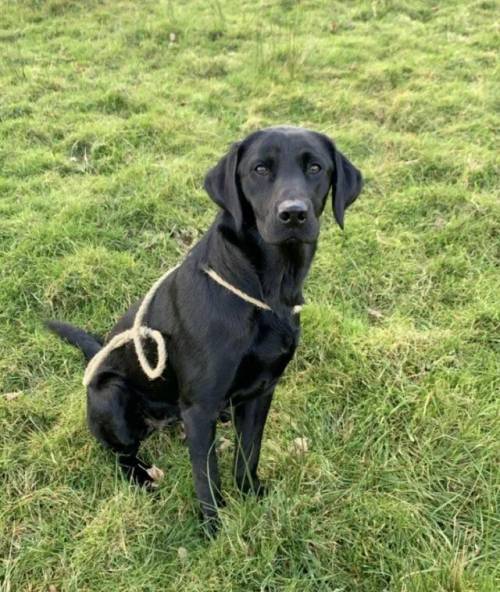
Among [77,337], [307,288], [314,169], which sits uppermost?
[314,169]

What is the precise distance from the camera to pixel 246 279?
2.12 meters

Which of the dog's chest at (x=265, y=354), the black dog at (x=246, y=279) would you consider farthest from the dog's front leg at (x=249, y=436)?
the dog's chest at (x=265, y=354)

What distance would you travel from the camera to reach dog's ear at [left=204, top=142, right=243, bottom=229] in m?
2.11

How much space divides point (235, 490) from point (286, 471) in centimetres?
22

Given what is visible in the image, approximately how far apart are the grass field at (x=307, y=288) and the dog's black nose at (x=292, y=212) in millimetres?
978

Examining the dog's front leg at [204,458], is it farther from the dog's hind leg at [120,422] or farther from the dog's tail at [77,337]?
the dog's tail at [77,337]

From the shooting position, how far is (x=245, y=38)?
6.63 meters

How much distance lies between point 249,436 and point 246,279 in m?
0.69

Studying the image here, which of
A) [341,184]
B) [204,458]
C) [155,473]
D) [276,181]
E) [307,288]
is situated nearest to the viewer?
[276,181]

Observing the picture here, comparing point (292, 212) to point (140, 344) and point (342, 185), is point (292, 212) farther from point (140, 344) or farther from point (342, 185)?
point (140, 344)

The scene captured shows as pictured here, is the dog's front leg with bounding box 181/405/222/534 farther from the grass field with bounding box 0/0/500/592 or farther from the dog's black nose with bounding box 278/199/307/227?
the dog's black nose with bounding box 278/199/307/227

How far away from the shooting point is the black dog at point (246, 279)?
6.82 ft

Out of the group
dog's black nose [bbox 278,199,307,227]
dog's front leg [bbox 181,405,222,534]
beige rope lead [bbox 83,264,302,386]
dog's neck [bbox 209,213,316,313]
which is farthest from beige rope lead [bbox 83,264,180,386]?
dog's black nose [bbox 278,199,307,227]

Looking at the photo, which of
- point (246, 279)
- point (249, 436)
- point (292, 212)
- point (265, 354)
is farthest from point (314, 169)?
point (249, 436)
